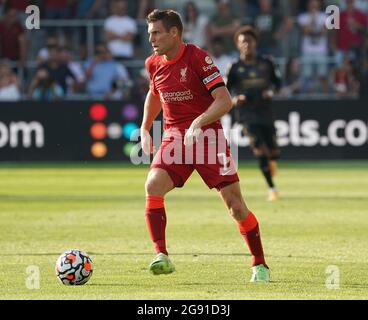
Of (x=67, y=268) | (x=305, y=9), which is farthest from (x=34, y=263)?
(x=305, y=9)

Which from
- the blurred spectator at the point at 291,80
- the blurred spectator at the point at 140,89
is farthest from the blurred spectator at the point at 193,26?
the blurred spectator at the point at 291,80

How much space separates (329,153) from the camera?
85.8ft

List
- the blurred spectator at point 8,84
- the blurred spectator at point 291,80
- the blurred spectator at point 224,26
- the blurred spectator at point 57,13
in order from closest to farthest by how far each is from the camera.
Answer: the blurred spectator at point 8,84
the blurred spectator at point 291,80
the blurred spectator at point 224,26
the blurred spectator at point 57,13

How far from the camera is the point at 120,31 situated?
27.5m

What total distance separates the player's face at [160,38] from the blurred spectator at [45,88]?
16.8 meters

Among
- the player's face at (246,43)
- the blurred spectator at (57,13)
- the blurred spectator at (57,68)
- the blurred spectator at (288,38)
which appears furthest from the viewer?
the blurred spectator at (57,13)

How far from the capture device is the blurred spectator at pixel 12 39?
89.6 ft

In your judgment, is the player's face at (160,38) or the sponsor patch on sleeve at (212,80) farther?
the player's face at (160,38)

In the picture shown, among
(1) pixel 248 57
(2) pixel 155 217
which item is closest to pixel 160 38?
(2) pixel 155 217

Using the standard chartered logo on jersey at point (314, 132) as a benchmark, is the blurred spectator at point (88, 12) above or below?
above

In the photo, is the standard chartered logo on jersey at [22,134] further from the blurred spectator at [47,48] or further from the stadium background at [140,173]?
the blurred spectator at [47,48]
